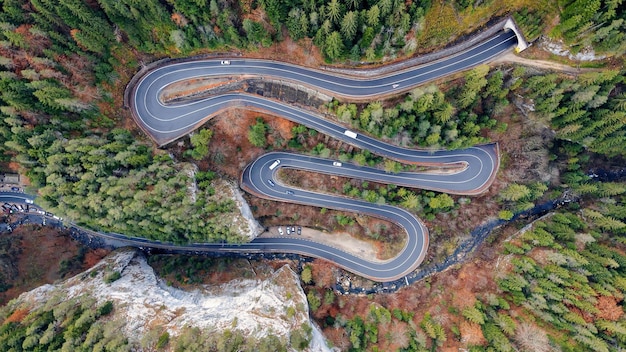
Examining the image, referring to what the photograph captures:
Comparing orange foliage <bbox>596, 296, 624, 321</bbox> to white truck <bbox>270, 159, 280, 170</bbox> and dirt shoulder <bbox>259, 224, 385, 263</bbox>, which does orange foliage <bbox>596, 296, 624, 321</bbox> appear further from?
white truck <bbox>270, 159, 280, 170</bbox>

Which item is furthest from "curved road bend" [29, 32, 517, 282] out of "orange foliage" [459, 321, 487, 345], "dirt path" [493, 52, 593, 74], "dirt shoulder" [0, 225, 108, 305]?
"orange foliage" [459, 321, 487, 345]

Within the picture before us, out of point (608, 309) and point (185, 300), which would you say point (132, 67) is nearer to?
point (185, 300)

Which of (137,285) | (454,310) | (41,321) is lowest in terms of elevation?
(41,321)

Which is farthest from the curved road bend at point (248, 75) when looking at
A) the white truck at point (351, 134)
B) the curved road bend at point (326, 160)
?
the white truck at point (351, 134)

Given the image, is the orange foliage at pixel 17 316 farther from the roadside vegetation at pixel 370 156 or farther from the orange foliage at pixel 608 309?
the orange foliage at pixel 608 309

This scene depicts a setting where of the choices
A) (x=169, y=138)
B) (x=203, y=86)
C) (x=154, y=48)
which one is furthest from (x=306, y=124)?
(x=154, y=48)

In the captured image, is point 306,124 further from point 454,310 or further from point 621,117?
point 621,117
